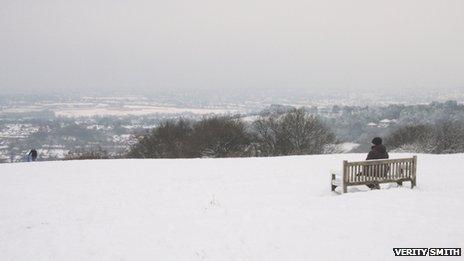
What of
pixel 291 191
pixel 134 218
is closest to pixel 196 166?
pixel 291 191

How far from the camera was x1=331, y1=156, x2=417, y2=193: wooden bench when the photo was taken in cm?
1176

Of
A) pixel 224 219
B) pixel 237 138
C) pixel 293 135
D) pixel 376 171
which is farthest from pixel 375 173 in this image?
pixel 293 135

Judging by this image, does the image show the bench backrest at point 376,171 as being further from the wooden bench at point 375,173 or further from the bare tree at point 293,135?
the bare tree at point 293,135

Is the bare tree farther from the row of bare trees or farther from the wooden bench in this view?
the wooden bench

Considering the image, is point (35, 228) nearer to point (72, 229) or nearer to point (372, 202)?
point (72, 229)

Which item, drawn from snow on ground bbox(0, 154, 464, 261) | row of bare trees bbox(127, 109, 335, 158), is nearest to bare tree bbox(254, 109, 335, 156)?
row of bare trees bbox(127, 109, 335, 158)

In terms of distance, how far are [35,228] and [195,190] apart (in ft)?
18.4

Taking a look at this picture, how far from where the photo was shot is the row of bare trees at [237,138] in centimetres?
4784

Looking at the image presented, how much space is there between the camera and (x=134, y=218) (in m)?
9.91

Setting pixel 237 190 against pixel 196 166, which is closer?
pixel 237 190

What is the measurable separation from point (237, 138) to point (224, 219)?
39.6 metres

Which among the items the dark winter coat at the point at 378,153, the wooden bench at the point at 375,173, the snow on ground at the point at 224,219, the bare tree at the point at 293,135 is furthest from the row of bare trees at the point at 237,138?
the wooden bench at the point at 375,173

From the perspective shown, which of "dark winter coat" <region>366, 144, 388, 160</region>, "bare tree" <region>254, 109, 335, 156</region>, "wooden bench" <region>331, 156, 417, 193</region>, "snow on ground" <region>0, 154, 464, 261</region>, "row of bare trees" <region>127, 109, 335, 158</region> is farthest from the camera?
"bare tree" <region>254, 109, 335, 156</region>

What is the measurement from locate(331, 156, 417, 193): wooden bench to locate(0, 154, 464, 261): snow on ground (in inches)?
21.1
